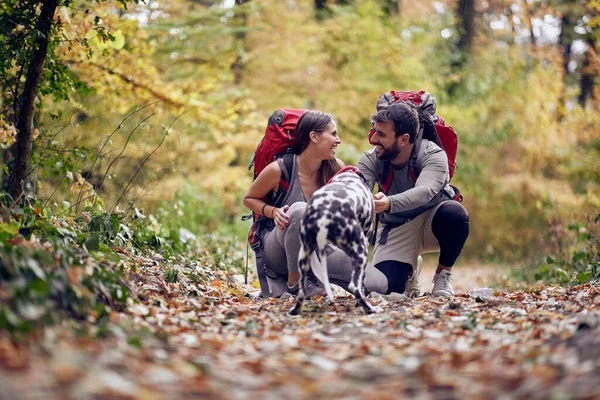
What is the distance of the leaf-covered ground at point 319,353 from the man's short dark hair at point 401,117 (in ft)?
4.81

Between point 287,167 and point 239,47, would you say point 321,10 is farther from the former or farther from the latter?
point 287,167

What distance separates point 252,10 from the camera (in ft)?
39.9

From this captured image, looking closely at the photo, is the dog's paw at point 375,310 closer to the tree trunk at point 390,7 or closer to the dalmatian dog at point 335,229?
the dalmatian dog at point 335,229

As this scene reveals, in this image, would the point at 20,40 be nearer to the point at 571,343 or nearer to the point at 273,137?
the point at 273,137

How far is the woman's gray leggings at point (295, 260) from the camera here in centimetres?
A: 528

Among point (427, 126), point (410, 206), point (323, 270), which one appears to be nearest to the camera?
point (323, 270)

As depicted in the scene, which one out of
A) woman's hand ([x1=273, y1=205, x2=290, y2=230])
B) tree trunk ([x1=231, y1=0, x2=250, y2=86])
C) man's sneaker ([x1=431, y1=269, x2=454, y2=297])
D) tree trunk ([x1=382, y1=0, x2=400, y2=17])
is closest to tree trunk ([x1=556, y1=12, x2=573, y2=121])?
tree trunk ([x1=382, y1=0, x2=400, y2=17])

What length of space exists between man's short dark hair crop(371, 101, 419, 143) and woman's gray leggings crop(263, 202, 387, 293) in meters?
1.03

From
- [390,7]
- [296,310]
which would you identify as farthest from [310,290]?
[390,7]

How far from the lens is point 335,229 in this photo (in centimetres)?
427

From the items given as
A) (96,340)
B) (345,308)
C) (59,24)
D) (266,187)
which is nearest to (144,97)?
(59,24)

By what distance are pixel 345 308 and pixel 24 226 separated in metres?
2.34

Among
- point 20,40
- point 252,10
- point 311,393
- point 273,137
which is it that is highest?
point 252,10

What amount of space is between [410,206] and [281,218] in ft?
3.57
